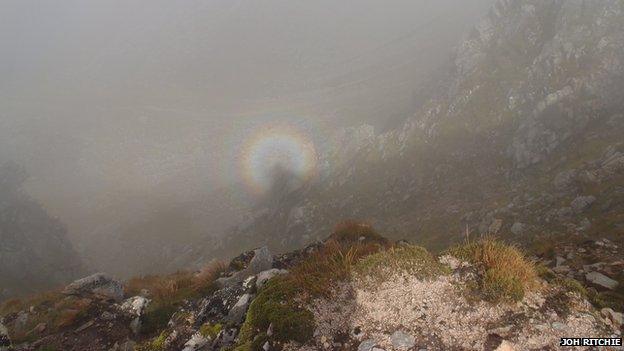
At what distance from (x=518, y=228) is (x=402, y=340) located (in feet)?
76.3

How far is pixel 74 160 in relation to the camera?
80.4m

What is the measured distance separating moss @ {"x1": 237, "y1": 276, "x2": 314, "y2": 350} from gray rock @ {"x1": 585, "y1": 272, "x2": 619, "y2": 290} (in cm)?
783

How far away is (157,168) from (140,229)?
17158 millimetres

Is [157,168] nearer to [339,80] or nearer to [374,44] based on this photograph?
[339,80]

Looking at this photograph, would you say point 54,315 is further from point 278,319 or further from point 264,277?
point 278,319

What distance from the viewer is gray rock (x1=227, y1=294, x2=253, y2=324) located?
32.7 feet

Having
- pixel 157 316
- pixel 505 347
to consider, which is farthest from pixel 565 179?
pixel 157 316

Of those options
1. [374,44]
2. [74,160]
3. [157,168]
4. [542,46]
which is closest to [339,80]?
[374,44]

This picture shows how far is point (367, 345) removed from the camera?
7879mm

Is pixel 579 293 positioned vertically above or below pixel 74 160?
below

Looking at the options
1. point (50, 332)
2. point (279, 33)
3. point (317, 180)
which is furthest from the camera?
point (279, 33)

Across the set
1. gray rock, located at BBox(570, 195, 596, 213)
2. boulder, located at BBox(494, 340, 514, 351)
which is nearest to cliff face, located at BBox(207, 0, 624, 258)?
gray rock, located at BBox(570, 195, 596, 213)

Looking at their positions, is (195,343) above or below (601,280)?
above

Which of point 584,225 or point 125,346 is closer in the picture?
point 125,346
